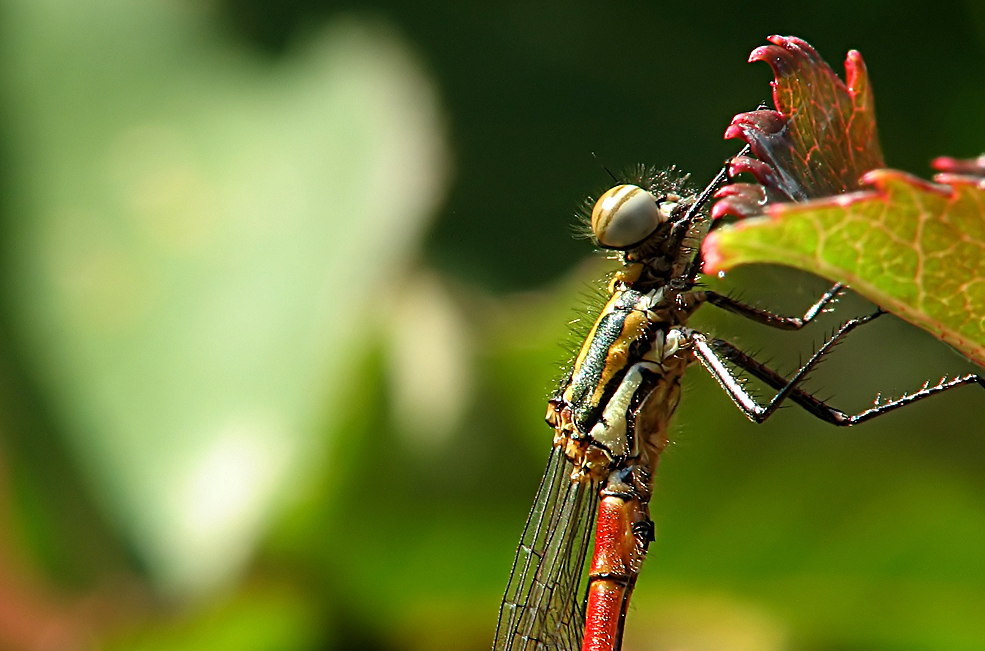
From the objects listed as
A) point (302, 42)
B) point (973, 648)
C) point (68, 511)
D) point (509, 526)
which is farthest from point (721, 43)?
point (68, 511)

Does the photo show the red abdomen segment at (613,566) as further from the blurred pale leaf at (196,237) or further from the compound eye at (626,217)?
the blurred pale leaf at (196,237)

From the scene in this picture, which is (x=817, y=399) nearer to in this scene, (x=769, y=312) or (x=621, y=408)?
(x=769, y=312)

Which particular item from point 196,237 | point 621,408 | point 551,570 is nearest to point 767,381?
point 621,408

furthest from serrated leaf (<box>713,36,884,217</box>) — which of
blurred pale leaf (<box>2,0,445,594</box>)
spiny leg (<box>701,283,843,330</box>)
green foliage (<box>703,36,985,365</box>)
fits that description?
blurred pale leaf (<box>2,0,445,594</box>)

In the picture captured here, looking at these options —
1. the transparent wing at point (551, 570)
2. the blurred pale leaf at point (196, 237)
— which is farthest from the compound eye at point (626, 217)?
the blurred pale leaf at point (196, 237)

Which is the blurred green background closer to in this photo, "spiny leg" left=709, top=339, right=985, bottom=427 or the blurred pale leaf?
the blurred pale leaf

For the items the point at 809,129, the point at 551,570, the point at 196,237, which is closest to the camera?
the point at 809,129

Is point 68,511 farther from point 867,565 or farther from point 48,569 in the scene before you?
point 867,565

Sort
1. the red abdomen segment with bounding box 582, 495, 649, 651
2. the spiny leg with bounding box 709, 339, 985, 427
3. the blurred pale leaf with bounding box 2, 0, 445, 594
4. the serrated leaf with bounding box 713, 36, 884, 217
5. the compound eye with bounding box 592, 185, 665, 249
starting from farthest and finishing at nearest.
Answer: the blurred pale leaf with bounding box 2, 0, 445, 594 < the red abdomen segment with bounding box 582, 495, 649, 651 < the compound eye with bounding box 592, 185, 665, 249 < the spiny leg with bounding box 709, 339, 985, 427 < the serrated leaf with bounding box 713, 36, 884, 217
